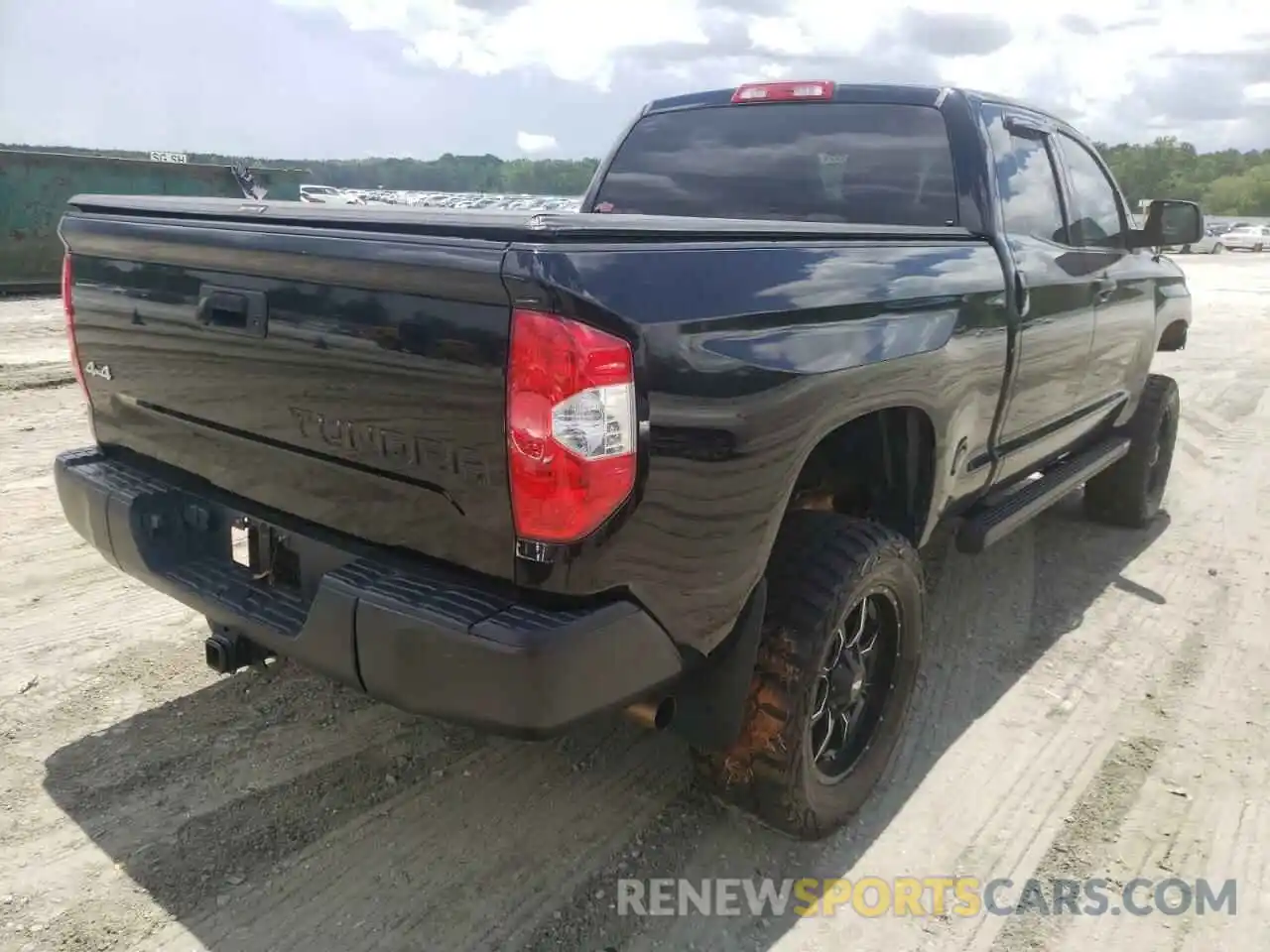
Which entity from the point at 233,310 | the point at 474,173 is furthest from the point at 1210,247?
the point at 233,310

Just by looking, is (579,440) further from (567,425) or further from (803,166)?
(803,166)

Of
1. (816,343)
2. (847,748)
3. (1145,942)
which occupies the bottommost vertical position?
(1145,942)

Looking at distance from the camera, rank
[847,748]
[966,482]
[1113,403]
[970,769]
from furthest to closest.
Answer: [1113,403] < [966,482] < [970,769] < [847,748]

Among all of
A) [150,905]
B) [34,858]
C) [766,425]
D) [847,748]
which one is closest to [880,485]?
[847,748]

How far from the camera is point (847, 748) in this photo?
9.98 ft

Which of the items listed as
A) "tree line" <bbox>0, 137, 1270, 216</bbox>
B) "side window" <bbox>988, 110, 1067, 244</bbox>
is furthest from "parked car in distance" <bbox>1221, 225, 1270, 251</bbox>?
"side window" <bbox>988, 110, 1067, 244</bbox>

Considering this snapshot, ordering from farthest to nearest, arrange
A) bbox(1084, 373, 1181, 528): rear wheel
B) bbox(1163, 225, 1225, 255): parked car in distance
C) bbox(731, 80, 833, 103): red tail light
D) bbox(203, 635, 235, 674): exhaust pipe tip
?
bbox(1163, 225, 1225, 255): parked car in distance, bbox(1084, 373, 1181, 528): rear wheel, bbox(731, 80, 833, 103): red tail light, bbox(203, 635, 235, 674): exhaust pipe tip

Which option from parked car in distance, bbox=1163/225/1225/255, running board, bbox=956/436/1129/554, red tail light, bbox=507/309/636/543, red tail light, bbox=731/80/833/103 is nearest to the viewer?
red tail light, bbox=507/309/636/543

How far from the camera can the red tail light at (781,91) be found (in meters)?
3.99

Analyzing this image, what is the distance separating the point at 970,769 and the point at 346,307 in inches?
92.5

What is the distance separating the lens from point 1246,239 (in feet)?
149

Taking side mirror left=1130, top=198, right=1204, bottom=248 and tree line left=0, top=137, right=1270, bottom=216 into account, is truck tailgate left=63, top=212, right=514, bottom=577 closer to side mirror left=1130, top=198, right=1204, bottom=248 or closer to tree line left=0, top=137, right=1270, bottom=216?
tree line left=0, top=137, right=1270, bottom=216

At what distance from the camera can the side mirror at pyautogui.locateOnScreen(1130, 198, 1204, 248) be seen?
4848 millimetres

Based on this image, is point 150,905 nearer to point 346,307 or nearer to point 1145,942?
point 346,307
